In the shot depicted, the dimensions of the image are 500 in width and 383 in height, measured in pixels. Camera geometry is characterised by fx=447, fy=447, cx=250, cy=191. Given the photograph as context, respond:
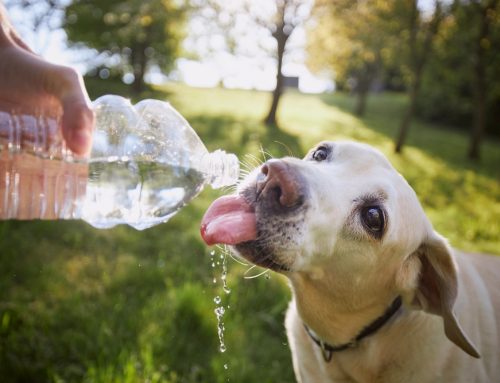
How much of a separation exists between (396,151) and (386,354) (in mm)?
12992

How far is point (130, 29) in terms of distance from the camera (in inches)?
732

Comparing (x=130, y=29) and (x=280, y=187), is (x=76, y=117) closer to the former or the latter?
(x=280, y=187)

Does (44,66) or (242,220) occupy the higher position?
(44,66)

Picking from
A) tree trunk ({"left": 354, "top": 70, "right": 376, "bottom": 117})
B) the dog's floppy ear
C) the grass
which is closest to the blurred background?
the grass

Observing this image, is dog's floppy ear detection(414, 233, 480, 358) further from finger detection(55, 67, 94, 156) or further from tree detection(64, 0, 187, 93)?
tree detection(64, 0, 187, 93)

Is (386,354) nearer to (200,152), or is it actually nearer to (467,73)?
(200,152)

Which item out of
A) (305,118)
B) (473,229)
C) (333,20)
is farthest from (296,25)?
(473,229)

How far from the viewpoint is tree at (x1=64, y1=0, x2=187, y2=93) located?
17.2 m

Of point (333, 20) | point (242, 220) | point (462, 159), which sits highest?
point (333, 20)

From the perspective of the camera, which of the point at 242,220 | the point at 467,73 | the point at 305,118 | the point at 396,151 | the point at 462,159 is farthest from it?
the point at 305,118

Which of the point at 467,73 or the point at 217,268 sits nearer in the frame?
the point at 217,268

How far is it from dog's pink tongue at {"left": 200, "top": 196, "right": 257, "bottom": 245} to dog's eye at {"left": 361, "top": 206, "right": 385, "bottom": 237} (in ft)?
1.99

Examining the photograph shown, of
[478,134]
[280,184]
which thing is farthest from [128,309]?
[478,134]

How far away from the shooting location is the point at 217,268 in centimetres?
436
